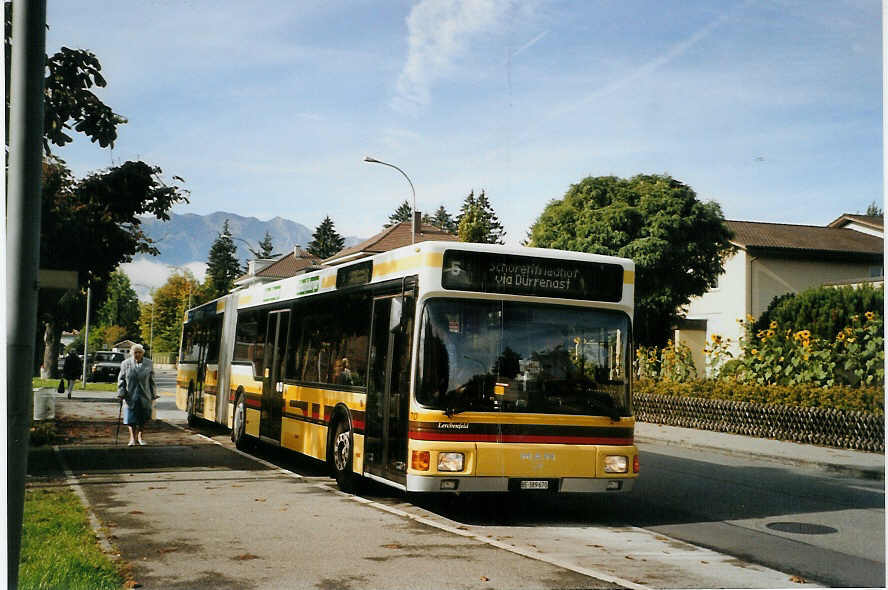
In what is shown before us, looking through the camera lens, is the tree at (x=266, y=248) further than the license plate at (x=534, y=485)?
Yes

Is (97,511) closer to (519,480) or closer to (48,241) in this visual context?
(519,480)

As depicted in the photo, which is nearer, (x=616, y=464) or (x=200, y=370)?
(x=616, y=464)

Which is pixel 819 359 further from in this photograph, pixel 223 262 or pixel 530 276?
pixel 223 262

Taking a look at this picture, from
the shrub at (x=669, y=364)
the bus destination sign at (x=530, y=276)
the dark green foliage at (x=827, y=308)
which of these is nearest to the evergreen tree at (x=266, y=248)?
the dark green foliage at (x=827, y=308)

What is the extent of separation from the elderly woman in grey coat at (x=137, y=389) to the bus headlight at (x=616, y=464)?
9.22 meters

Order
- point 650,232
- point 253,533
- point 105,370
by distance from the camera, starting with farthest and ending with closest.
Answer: point 105,370, point 650,232, point 253,533

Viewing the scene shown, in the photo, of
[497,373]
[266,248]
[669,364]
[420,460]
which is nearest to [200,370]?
[420,460]

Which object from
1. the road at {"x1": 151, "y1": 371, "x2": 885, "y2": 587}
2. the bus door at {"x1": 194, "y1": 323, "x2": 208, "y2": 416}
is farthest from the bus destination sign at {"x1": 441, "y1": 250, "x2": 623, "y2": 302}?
the bus door at {"x1": 194, "y1": 323, "x2": 208, "y2": 416}

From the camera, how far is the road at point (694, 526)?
7.82m

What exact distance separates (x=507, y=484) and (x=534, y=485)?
0.28 meters

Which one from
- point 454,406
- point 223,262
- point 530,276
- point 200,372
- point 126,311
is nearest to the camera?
point 454,406

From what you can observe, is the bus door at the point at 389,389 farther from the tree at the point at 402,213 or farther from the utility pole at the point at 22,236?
the tree at the point at 402,213

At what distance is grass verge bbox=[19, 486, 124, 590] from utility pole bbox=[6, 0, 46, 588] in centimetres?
110

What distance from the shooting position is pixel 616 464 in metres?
9.71
